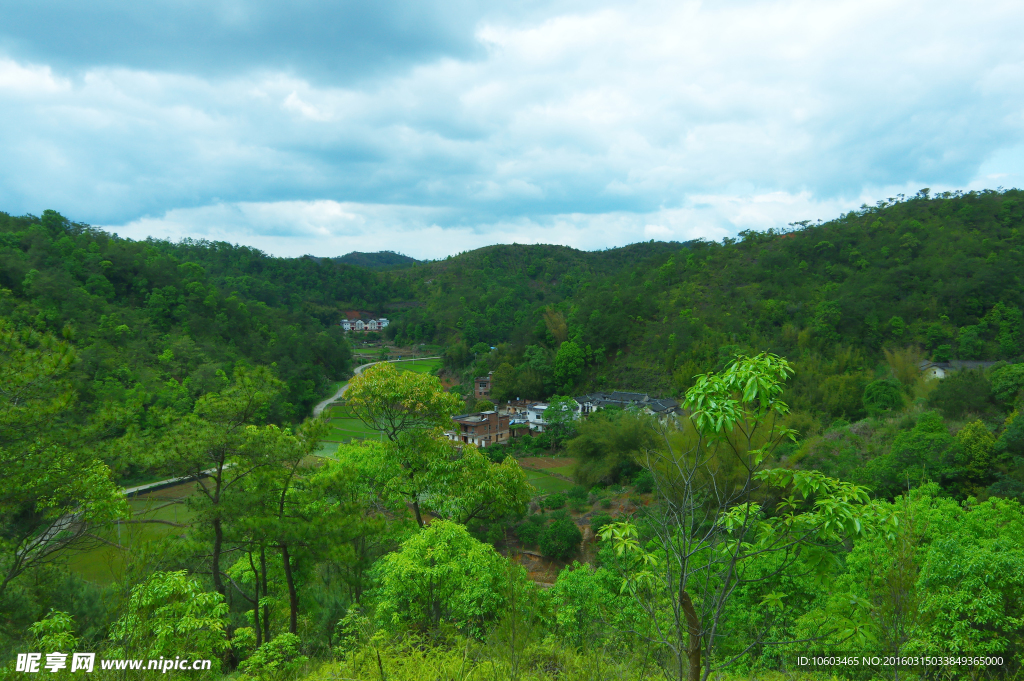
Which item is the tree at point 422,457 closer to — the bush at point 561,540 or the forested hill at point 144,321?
the bush at point 561,540

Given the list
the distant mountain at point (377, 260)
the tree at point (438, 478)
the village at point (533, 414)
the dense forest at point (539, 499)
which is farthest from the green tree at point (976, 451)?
the distant mountain at point (377, 260)

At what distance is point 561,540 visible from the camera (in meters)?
15.9

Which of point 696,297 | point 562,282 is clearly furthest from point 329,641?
point 562,282

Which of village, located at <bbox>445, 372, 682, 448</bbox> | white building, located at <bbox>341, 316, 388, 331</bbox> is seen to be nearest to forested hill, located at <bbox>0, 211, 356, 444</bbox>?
village, located at <bbox>445, 372, 682, 448</bbox>

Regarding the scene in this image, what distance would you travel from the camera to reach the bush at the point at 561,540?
52.2ft

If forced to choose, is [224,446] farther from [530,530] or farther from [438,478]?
[530,530]

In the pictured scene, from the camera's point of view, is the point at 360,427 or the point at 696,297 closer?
the point at 360,427

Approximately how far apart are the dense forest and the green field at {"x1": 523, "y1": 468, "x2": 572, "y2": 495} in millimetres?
527

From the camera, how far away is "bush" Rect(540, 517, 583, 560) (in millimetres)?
15898

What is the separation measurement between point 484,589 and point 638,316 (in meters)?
37.3

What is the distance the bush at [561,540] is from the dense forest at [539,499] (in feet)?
0.30

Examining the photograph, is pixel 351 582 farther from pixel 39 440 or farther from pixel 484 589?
pixel 39 440

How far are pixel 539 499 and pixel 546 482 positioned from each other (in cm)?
326

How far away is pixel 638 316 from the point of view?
41.3 metres
